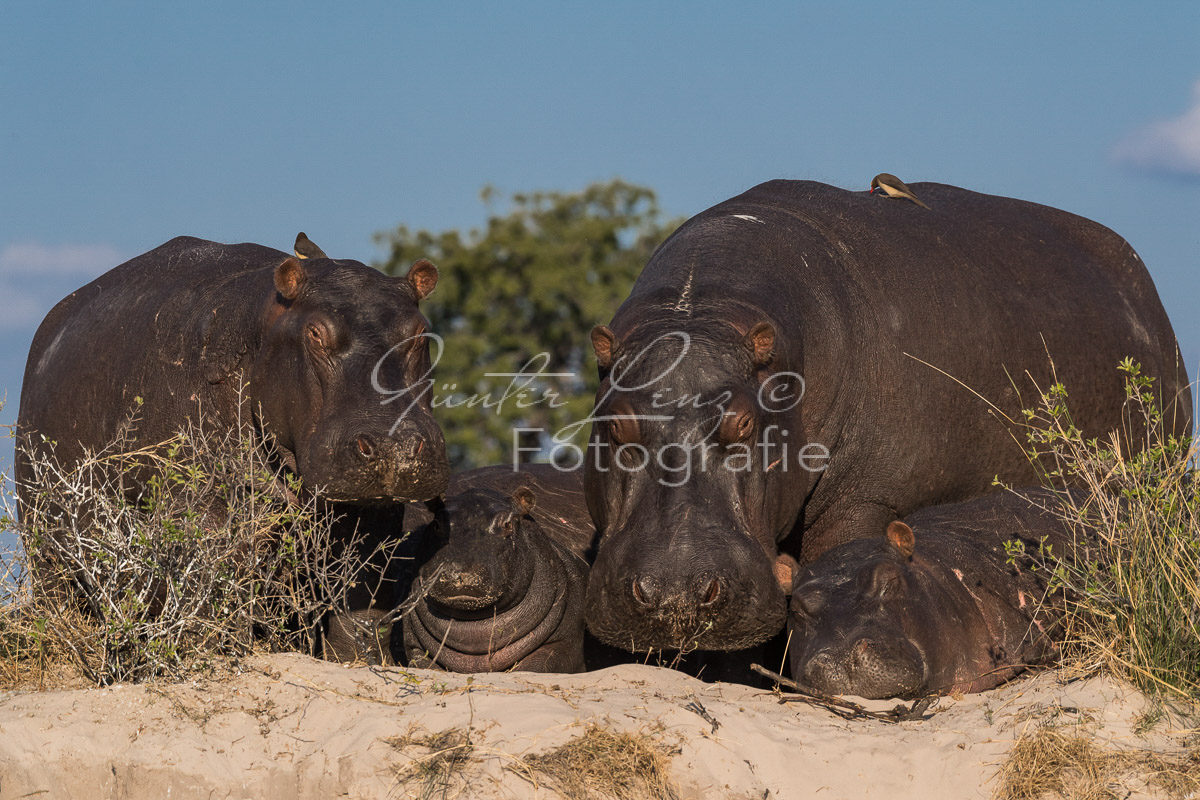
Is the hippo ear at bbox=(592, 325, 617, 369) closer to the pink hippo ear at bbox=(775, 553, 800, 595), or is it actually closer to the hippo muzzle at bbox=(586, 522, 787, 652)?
the hippo muzzle at bbox=(586, 522, 787, 652)

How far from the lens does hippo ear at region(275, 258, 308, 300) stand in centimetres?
759

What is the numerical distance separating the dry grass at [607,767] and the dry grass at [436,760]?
245 mm

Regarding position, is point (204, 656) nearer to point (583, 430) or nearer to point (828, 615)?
point (828, 615)

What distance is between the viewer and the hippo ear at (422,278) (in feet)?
25.8

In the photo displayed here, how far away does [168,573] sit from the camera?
666 centimetres

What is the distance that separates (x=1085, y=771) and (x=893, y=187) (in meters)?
4.98

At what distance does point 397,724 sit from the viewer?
19.5 feet

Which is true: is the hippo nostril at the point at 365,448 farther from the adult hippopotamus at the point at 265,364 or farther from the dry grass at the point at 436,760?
the dry grass at the point at 436,760

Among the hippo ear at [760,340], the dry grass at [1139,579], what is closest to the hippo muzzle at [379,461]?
the hippo ear at [760,340]

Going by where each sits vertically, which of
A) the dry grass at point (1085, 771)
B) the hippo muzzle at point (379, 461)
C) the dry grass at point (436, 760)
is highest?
the hippo muzzle at point (379, 461)

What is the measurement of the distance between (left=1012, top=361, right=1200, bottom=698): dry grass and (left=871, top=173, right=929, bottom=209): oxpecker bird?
9.09ft

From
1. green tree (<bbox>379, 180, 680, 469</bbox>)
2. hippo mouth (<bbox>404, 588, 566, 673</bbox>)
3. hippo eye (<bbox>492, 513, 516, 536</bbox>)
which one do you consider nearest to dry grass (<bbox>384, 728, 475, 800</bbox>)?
hippo mouth (<bbox>404, 588, 566, 673</bbox>)

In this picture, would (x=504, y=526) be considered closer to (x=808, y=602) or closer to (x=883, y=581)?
(x=808, y=602)

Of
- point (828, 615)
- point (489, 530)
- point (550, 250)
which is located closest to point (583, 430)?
point (550, 250)
